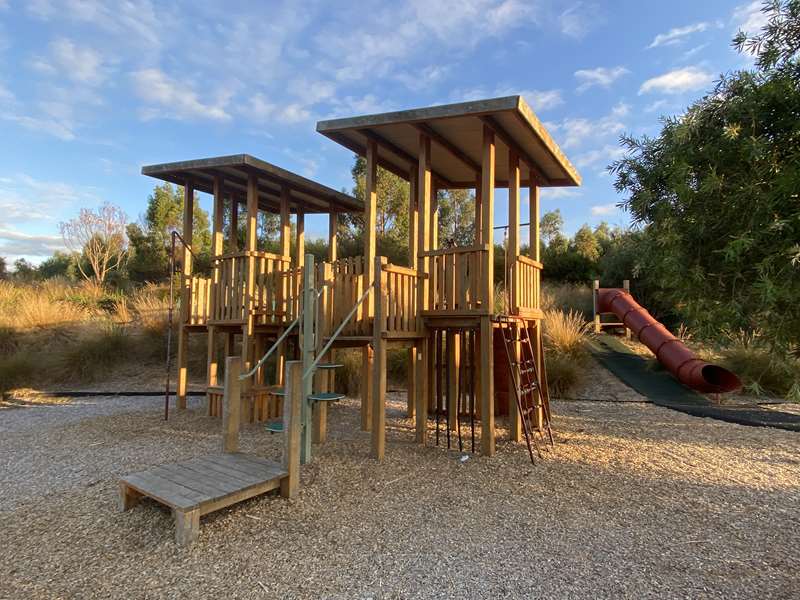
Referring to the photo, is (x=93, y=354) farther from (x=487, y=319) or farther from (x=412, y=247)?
(x=487, y=319)

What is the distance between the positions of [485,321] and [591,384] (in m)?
6.25

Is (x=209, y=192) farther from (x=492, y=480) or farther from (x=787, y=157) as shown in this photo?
(x=787, y=157)

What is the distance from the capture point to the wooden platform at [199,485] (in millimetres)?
3355

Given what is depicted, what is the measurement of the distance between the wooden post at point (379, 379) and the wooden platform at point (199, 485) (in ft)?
4.77

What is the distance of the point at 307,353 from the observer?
16.5 feet

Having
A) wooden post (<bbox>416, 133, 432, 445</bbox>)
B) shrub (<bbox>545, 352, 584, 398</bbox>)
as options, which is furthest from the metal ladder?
shrub (<bbox>545, 352, 584, 398</bbox>)

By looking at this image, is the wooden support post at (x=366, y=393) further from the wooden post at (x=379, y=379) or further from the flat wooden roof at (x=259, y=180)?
the flat wooden roof at (x=259, y=180)

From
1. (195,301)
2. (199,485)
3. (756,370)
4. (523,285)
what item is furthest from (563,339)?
(199,485)

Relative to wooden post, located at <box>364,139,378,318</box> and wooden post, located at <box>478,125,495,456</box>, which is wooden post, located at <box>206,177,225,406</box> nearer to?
wooden post, located at <box>364,139,378,318</box>

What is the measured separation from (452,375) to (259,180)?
4578mm

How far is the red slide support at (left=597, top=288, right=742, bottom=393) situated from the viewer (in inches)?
394

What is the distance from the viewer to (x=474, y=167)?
7.68 m

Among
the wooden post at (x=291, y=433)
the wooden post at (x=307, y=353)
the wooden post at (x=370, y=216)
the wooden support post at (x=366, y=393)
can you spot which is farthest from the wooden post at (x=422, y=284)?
the wooden post at (x=291, y=433)

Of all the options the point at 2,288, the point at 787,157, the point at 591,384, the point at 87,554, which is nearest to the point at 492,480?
the point at 87,554
